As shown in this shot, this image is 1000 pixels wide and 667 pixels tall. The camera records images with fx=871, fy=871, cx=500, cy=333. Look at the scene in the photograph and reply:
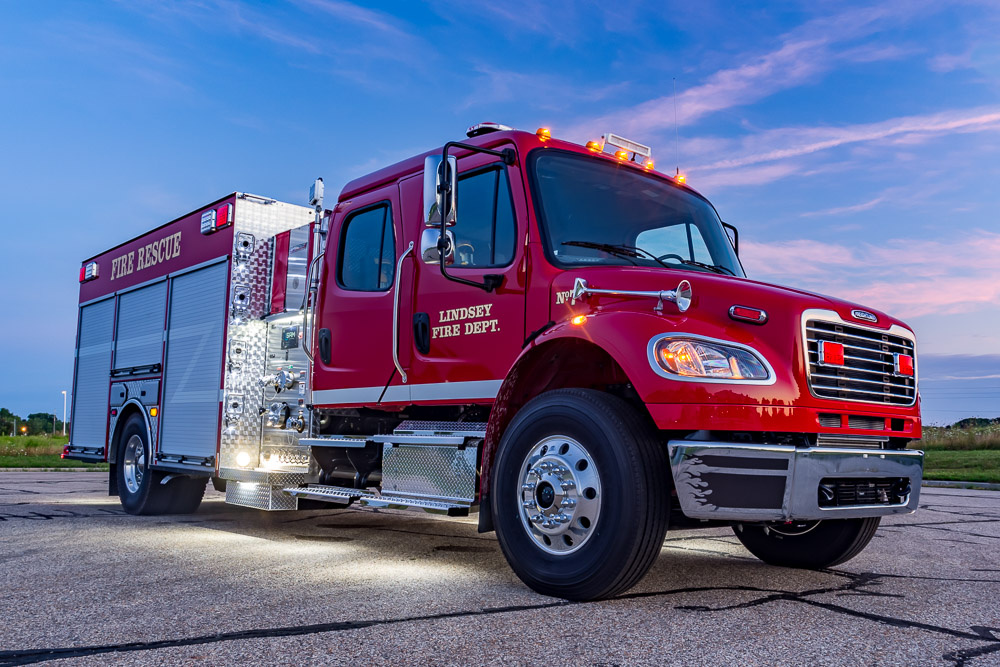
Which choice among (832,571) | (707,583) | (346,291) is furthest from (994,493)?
(346,291)

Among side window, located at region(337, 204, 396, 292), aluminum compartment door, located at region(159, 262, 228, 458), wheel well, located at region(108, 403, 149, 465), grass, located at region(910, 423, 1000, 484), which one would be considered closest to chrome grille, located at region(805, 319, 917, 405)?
side window, located at region(337, 204, 396, 292)

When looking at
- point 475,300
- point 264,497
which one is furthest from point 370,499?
point 264,497

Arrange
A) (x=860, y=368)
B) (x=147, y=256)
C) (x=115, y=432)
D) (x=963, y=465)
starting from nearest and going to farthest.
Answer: (x=860, y=368) < (x=147, y=256) < (x=115, y=432) < (x=963, y=465)

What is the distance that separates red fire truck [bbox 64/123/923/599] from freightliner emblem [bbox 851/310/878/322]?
15 millimetres

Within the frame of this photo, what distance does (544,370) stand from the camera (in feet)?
16.8

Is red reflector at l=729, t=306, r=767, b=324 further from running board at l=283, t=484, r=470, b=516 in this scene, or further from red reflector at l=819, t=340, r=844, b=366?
running board at l=283, t=484, r=470, b=516

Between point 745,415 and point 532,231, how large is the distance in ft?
5.76

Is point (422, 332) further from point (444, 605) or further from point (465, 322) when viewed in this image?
point (444, 605)

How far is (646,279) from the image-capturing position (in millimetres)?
4566

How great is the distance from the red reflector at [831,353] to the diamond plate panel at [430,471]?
202cm

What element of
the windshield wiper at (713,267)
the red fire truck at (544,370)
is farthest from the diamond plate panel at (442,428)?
the windshield wiper at (713,267)

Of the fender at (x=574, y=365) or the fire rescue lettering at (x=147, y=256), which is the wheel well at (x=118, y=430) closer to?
the fire rescue lettering at (x=147, y=256)

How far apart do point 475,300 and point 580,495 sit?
1.61 meters

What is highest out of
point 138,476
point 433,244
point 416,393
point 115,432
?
point 433,244
